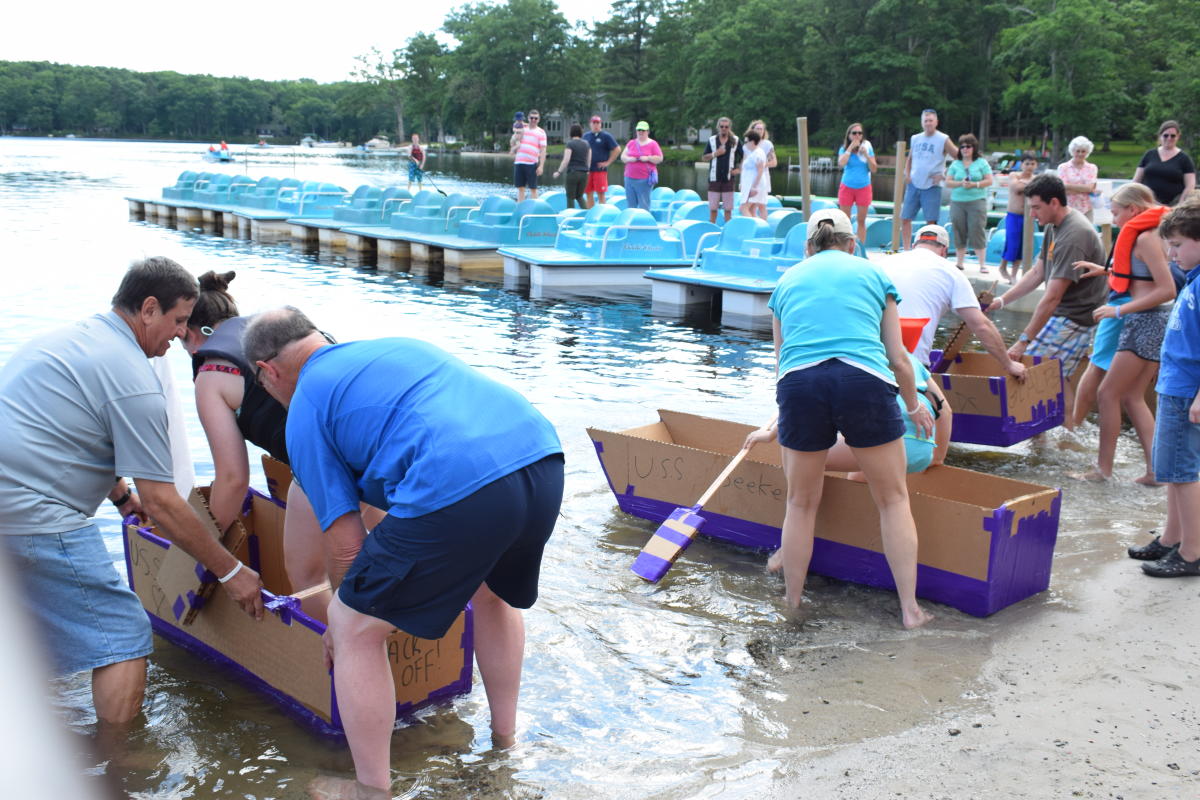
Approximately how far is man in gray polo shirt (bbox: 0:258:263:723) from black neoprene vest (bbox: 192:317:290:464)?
0.24 meters

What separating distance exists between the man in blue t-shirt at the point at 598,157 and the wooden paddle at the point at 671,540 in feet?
46.7

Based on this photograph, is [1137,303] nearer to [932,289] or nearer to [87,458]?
[932,289]

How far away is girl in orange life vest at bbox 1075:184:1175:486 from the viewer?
6059 mm

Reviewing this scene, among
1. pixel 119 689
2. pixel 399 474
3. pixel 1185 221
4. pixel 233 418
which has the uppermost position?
pixel 1185 221

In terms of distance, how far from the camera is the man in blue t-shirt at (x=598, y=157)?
61.9 ft

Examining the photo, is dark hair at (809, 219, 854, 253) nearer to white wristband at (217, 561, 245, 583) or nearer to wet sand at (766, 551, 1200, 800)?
wet sand at (766, 551, 1200, 800)

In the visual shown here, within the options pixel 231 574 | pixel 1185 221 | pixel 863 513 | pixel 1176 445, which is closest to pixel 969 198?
pixel 1185 221

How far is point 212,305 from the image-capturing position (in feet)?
13.5

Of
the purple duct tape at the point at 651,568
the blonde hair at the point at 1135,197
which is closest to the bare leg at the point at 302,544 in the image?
the purple duct tape at the point at 651,568

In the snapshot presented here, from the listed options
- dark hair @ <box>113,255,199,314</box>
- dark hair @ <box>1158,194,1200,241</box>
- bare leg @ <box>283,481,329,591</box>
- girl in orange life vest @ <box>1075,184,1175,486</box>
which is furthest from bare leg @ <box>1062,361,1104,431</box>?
dark hair @ <box>113,255,199,314</box>

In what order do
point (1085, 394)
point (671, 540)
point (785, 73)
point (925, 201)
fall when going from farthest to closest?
point (785, 73)
point (925, 201)
point (1085, 394)
point (671, 540)

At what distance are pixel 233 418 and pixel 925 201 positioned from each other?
12241mm

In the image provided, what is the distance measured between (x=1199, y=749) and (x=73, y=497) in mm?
3782

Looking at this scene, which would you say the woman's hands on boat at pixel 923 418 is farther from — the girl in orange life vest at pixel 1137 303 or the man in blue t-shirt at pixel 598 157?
the man in blue t-shirt at pixel 598 157
